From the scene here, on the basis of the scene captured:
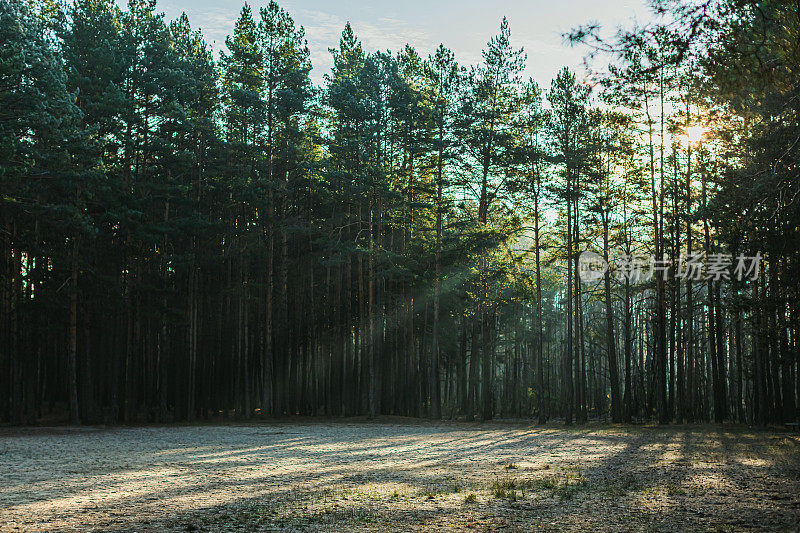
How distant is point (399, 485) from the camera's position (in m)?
8.77

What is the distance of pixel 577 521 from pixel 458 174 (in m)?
23.3

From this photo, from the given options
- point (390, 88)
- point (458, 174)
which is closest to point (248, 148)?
point (390, 88)

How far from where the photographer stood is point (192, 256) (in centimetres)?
2531

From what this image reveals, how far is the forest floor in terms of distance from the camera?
629 cm

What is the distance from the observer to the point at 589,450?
14.4m

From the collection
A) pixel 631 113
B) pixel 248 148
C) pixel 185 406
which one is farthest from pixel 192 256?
pixel 631 113

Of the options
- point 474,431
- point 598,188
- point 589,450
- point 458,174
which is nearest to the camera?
point 589,450

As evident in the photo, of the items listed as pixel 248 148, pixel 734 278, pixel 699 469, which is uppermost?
pixel 248 148

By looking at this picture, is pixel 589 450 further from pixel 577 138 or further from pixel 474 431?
pixel 577 138

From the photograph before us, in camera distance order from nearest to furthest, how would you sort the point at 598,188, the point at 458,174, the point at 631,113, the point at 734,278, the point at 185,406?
the point at 734,278 < the point at 631,113 < the point at 598,188 < the point at 458,174 < the point at 185,406

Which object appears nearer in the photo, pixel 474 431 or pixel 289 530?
pixel 289 530

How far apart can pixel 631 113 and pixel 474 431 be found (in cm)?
1377

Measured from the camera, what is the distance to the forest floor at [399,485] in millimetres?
6293

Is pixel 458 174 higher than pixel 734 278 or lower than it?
higher
